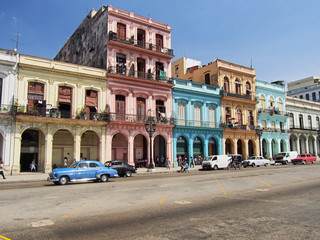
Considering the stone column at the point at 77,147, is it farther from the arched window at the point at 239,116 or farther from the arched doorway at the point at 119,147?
the arched window at the point at 239,116

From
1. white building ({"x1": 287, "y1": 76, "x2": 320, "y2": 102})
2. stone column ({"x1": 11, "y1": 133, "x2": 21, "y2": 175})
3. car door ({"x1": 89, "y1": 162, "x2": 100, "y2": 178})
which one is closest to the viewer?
car door ({"x1": 89, "y1": 162, "x2": 100, "y2": 178})

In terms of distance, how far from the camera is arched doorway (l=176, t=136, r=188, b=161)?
34119 mm

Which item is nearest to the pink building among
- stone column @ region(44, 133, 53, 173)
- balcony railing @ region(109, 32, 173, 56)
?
balcony railing @ region(109, 32, 173, 56)

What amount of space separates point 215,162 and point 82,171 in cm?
1661

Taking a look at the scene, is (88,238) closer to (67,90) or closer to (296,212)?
(296,212)

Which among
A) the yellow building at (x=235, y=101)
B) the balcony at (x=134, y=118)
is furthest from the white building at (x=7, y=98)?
the yellow building at (x=235, y=101)

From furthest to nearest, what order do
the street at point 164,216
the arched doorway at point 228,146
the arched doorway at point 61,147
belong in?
1. the arched doorway at point 228,146
2. the arched doorway at point 61,147
3. the street at point 164,216

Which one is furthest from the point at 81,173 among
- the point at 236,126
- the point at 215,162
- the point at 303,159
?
the point at 303,159

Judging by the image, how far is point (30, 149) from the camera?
84.4 ft

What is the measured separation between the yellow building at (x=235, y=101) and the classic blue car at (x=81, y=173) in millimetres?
24225

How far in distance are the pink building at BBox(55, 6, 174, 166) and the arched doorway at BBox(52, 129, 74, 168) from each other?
378 centimetres

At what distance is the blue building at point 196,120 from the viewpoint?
34.1 meters

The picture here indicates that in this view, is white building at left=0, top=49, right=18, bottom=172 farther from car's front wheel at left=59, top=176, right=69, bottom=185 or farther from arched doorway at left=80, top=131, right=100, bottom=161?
car's front wheel at left=59, top=176, right=69, bottom=185

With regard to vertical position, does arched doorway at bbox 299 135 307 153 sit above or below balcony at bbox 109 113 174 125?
below
